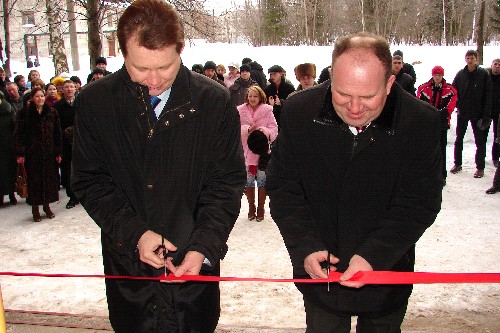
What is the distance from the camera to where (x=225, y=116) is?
2.21m

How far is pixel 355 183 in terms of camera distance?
2.17 m

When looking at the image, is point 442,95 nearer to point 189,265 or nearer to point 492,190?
point 492,190

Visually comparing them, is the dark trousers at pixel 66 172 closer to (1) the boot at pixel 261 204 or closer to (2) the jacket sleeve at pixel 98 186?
(1) the boot at pixel 261 204

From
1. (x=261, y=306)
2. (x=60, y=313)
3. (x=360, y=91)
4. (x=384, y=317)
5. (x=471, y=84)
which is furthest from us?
(x=471, y=84)

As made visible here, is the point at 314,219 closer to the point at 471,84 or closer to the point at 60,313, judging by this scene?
the point at 60,313

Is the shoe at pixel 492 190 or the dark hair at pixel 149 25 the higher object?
the dark hair at pixel 149 25

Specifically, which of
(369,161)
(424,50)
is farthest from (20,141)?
(424,50)

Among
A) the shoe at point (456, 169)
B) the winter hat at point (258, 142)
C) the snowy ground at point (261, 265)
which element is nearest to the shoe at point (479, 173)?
the shoe at point (456, 169)

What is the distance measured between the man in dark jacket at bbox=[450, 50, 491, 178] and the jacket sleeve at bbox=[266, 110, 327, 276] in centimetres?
696

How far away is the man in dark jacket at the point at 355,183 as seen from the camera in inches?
81.0

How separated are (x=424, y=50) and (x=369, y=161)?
105 feet

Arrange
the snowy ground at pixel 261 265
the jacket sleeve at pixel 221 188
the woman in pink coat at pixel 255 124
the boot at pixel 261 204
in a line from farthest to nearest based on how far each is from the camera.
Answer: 1. the boot at pixel 261 204
2. the woman in pink coat at pixel 255 124
3. the snowy ground at pixel 261 265
4. the jacket sleeve at pixel 221 188

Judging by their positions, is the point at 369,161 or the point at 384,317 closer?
the point at 369,161

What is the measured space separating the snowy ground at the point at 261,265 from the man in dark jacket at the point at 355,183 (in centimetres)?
144
